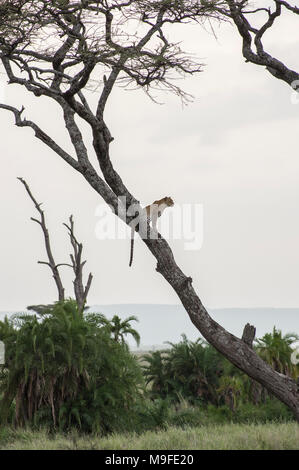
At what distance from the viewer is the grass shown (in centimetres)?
979

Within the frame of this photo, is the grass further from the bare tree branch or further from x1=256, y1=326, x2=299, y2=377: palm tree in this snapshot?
the bare tree branch

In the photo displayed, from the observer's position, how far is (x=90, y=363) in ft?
40.8

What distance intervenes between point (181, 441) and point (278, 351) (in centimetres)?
623

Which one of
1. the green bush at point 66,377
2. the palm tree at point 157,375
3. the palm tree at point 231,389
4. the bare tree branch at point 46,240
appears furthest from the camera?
the bare tree branch at point 46,240

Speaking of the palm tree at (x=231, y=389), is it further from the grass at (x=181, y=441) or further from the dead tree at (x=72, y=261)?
the dead tree at (x=72, y=261)

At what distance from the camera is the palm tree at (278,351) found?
15.6 meters

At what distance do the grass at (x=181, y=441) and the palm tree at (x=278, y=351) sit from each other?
4.26 m

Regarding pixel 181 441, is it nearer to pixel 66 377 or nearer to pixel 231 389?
pixel 66 377

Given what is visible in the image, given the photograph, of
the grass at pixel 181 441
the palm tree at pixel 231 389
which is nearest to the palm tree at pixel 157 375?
the palm tree at pixel 231 389

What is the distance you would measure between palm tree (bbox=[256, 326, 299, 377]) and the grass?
4.26 meters

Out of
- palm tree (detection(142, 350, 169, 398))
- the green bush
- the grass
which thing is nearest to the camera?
the grass

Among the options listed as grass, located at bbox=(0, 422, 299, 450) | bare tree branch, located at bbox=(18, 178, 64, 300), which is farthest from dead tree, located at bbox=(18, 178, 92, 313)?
grass, located at bbox=(0, 422, 299, 450)

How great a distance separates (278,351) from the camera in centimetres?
1575
